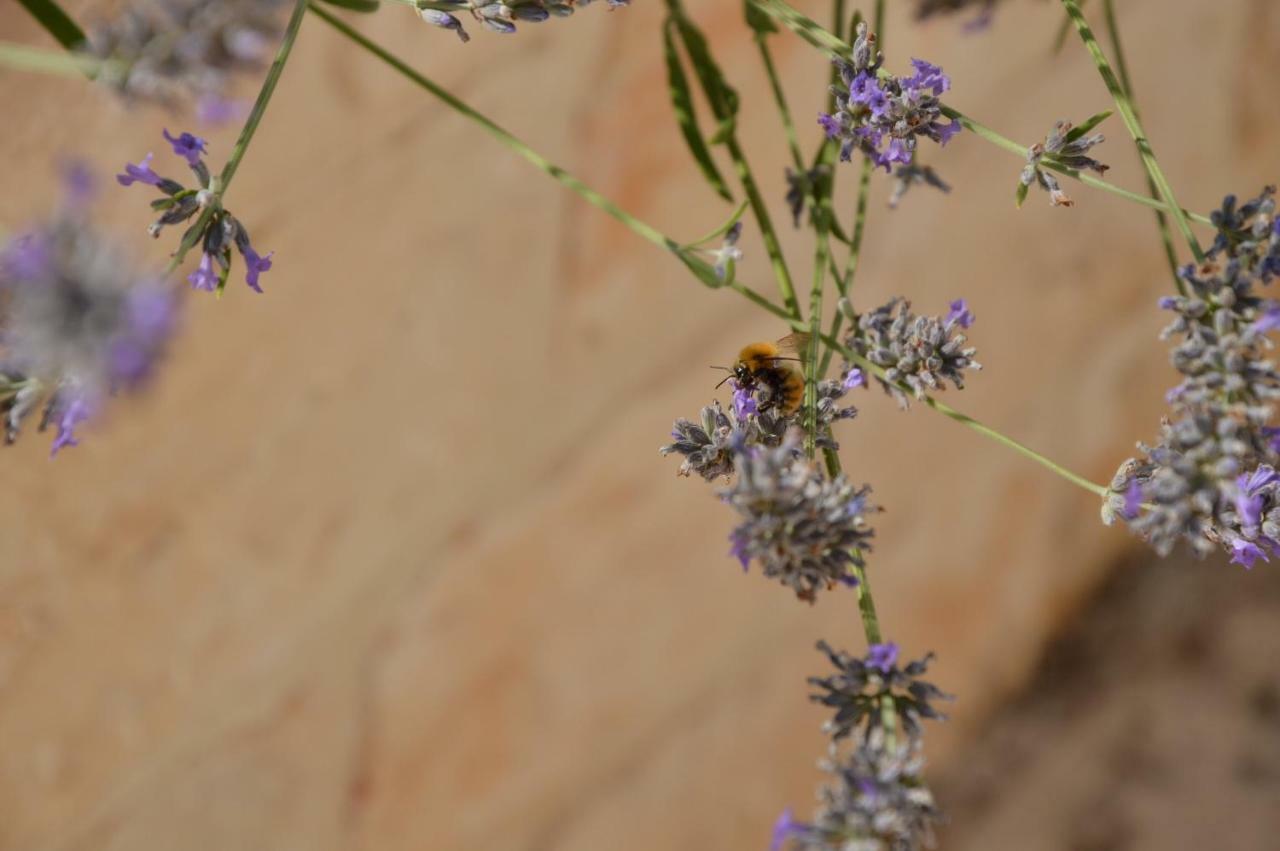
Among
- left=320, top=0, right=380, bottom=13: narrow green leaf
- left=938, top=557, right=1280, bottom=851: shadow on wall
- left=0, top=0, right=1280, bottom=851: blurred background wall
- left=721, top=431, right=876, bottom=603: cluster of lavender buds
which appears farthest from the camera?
left=938, top=557, right=1280, bottom=851: shadow on wall

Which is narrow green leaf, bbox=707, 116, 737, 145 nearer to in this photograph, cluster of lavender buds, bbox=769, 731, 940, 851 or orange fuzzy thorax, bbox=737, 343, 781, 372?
orange fuzzy thorax, bbox=737, 343, 781, 372

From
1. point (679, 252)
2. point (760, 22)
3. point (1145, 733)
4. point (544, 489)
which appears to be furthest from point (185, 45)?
point (1145, 733)

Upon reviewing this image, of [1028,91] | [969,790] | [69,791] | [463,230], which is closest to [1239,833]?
[969,790]

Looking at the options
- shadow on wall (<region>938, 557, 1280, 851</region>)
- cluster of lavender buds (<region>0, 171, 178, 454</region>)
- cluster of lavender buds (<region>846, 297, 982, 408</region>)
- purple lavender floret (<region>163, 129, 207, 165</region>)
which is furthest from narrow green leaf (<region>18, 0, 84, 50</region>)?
shadow on wall (<region>938, 557, 1280, 851</region>)

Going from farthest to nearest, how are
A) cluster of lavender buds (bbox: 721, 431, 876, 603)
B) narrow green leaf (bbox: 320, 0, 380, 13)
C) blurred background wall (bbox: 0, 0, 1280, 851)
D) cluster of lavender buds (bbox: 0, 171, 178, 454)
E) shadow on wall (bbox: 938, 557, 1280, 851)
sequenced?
shadow on wall (bbox: 938, 557, 1280, 851)
blurred background wall (bbox: 0, 0, 1280, 851)
narrow green leaf (bbox: 320, 0, 380, 13)
cluster of lavender buds (bbox: 721, 431, 876, 603)
cluster of lavender buds (bbox: 0, 171, 178, 454)

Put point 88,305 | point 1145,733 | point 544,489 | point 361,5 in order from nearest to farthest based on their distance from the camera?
point 88,305, point 361,5, point 544,489, point 1145,733

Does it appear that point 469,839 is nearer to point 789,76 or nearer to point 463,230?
point 463,230

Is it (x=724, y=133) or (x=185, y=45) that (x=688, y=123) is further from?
(x=185, y=45)
